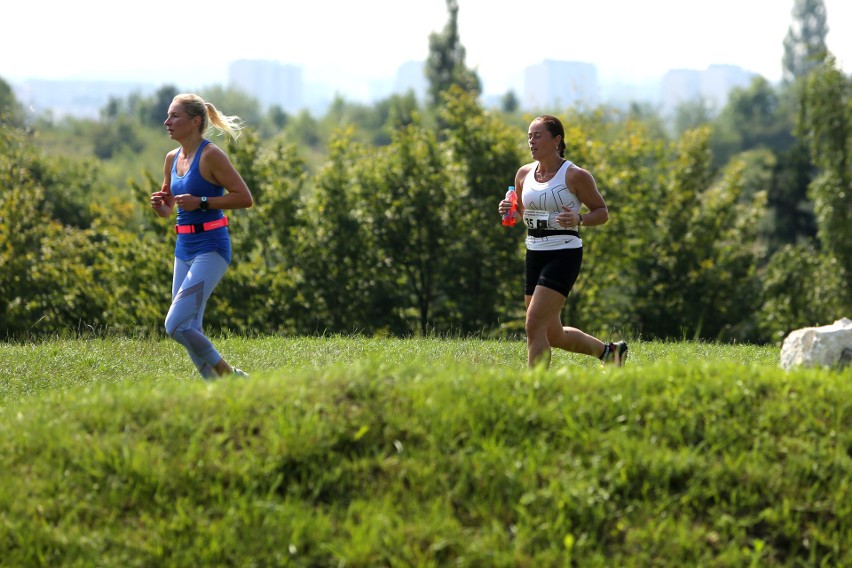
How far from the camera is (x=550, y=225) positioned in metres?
7.89

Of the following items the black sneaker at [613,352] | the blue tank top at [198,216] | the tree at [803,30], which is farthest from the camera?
the tree at [803,30]

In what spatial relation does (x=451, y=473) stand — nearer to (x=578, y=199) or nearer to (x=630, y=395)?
(x=630, y=395)

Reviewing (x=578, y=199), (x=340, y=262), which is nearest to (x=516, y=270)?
(x=340, y=262)

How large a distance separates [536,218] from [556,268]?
461mm

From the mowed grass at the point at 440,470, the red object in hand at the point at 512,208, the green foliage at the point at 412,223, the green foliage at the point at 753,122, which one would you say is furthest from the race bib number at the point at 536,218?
the green foliage at the point at 753,122

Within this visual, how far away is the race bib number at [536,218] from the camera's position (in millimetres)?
7910

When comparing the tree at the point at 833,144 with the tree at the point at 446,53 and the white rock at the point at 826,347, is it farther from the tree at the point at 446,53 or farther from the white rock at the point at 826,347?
the tree at the point at 446,53

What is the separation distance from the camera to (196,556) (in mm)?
4965

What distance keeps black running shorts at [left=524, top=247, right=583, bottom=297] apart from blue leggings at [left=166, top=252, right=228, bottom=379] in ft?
8.40

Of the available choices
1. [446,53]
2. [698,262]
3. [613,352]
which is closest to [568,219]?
[613,352]

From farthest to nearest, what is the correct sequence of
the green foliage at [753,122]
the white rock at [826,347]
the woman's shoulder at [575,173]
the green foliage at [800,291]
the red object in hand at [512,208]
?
the green foliage at [753,122]
the green foliage at [800,291]
the red object in hand at [512,208]
the woman's shoulder at [575,173]
the white rock at [826,347]

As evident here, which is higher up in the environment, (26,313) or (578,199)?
(578,199)

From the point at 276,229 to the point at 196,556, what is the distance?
1079 inches

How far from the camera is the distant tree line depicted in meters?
30.0
